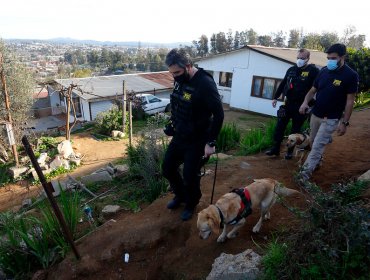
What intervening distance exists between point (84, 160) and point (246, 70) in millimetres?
9995

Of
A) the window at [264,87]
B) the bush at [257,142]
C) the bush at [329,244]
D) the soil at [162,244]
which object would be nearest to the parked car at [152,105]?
the window at [264,87]

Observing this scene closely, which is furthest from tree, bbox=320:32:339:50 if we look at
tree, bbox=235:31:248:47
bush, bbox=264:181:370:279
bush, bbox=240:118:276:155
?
bush, bbox=264:181:370:279

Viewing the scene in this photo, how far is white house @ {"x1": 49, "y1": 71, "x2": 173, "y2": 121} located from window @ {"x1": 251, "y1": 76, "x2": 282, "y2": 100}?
8.02 metres

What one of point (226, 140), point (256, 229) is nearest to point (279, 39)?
point (226, 140)

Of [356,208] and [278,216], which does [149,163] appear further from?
[356,208]

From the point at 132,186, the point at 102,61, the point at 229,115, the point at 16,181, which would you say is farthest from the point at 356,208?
the point at 102,61

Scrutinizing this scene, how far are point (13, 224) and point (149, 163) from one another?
2225mm

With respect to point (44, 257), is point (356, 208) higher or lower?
higher

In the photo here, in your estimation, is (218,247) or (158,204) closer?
(218,247)

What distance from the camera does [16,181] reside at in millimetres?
9664

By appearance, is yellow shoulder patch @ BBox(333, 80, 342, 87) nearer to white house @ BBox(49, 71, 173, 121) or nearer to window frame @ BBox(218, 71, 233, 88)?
window frame @ BBox(218, 71, 233, 88)

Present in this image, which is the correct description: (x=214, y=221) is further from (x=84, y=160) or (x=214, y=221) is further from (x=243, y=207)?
(x=84, y=160)

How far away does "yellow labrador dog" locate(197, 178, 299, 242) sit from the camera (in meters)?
2.66

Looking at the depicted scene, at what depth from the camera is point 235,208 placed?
2820 millimetres
